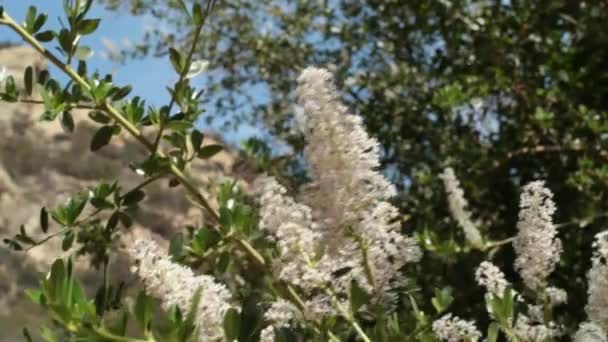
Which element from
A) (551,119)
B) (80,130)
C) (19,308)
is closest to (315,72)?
(551,119)

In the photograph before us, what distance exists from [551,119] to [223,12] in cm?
132

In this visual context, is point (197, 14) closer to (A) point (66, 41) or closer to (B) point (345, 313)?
(A) point (66, 41)

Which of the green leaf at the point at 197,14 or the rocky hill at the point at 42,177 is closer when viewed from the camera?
the green leaf at the point at 197,14

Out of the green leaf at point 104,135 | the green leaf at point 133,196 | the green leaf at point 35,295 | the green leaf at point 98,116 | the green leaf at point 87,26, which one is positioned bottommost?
the green leaf at point 35,295

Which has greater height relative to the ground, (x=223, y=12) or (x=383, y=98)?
(x=223, y=12)

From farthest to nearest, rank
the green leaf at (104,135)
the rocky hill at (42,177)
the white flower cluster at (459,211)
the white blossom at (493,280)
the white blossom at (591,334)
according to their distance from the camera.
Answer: the rocky hill at (42,177), the white flower cluster at (459,211), the green leaf at (104,135), the white blossom at (493,280), the white blossom at (591,334)

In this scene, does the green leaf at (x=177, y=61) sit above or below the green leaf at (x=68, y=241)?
above

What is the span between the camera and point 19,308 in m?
3.92

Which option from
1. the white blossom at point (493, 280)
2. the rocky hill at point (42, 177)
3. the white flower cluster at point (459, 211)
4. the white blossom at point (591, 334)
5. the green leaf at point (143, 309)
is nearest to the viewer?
the green leaf at point (143, 309)

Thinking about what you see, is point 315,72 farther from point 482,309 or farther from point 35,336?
point 35,336

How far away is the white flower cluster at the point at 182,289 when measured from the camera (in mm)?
690

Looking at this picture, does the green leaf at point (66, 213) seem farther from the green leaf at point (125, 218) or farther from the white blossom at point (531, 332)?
the white blossom at point (531, 332)

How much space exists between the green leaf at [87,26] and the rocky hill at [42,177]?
9.72ft

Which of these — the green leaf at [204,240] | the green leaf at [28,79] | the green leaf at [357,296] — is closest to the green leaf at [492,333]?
the green leaf at [357,296]
